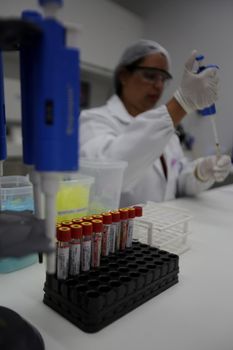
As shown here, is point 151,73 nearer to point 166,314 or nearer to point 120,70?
point 120,70

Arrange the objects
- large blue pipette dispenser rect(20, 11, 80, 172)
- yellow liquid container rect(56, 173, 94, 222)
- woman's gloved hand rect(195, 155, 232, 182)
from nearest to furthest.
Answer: large blue pipette dispenser rect(20, 11, 80, 172) → yellow liquid container rect(56, 173, 94, 222) → woman's gloved hand rect(195, 155, 232, 182)

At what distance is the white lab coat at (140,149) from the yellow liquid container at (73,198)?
373 mm

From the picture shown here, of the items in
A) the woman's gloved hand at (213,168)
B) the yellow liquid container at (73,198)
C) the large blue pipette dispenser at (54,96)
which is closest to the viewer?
the large blue pipette dispenser at (54,96)

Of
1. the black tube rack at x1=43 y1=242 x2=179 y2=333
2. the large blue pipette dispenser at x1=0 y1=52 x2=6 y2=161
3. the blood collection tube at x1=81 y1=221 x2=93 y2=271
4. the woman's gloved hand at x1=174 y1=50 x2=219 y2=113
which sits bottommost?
the black tube rack at x1=43 y1=242 x2=179 y2=333

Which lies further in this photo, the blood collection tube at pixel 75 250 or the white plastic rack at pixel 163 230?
the white plastic rack at pixel 163 230

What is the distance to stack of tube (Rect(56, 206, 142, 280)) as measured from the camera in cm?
45

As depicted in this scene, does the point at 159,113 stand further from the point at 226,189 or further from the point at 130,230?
the point at 226,189

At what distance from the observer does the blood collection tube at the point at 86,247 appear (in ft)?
1.54

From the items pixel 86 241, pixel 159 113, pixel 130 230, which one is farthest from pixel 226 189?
pixel 86 241

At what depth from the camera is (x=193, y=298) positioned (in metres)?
A: 0.48

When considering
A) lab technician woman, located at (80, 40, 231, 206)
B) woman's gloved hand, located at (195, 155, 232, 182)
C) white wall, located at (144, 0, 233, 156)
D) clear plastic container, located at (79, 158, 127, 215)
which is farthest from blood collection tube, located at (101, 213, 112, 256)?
white wall, located at (144, 0, 233, 156)

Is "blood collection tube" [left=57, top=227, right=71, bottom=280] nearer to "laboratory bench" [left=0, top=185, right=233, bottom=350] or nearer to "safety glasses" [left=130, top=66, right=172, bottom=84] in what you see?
"laboratory bench" [left=0, top=185, right=233, bottom=350]

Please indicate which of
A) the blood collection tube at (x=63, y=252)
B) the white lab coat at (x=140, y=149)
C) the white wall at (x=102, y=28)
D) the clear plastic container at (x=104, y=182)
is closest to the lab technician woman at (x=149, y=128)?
the white lab coat at (x=140, y=149)

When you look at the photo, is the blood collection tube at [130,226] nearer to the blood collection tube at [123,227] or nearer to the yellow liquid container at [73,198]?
the blood collection tube at [123,227]
